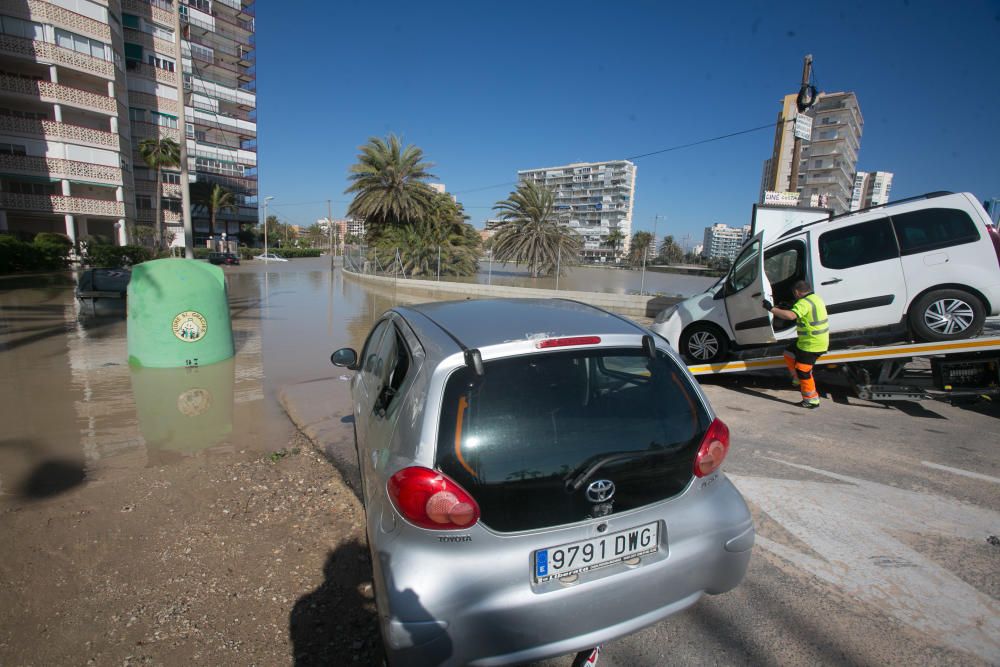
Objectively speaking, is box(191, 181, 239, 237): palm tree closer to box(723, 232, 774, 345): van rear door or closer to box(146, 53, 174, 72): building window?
box(146, 53, 174, 72): building window

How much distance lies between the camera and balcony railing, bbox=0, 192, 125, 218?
1383 inches

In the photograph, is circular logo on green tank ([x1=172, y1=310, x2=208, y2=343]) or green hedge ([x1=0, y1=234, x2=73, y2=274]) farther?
green hedge ([x1=0, y1=234, x2=73, y2=274])

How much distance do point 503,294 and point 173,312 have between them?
17.5m

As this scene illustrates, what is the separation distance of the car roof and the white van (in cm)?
472

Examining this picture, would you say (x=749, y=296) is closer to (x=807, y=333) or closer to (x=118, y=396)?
(x=807, y=333)

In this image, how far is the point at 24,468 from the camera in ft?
15.9

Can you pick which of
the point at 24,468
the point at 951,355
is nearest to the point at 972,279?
the point at 951,355

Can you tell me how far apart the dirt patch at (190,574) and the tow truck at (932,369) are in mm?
5920

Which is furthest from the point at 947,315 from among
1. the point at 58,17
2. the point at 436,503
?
the point at 58,17

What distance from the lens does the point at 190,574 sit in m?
3.06

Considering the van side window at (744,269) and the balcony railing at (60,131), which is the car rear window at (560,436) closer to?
the van side window at (744,269)

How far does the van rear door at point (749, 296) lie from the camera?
6.72m

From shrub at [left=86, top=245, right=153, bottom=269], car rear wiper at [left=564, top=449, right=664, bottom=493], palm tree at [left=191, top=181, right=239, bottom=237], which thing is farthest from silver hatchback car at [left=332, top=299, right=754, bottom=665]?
palm tree at [left=191, top=181, right=239, bottom=237]

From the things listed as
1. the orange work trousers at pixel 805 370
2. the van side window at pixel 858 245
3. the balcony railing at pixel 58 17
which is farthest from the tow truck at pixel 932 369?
the balcony railing at pixel 58 17
